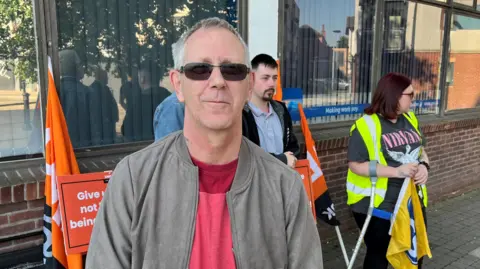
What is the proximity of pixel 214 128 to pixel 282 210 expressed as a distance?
36cm

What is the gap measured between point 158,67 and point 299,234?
9.06 feet

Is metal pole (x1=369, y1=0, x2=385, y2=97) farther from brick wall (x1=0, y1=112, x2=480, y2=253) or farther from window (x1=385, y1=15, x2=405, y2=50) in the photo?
brick wall (x1=0, y1=112, x2=480, y2=253)

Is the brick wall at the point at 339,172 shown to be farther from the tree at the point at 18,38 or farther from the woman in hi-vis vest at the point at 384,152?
the woman in hi-vis vest at the point at 384,152

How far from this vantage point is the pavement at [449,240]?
4.53 meters

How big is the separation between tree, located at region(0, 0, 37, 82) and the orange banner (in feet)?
3.35

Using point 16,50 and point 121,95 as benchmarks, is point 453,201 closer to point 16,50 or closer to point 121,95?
point 121,95

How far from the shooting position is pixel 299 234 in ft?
4.64

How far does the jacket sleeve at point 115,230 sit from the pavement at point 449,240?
3453 mm

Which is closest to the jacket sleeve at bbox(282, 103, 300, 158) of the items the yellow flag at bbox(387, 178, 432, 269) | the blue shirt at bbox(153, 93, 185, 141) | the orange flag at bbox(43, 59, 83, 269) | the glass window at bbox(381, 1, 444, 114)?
the yellow flag at bbox(387, 178, 432, 269)

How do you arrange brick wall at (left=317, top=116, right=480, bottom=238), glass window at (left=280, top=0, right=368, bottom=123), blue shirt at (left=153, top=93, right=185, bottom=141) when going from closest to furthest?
blue shirt at (left=153, top=93, right=185, bottom=141) < glass window at (left=280, top=0, right=368, bottom=123) < brick wall at (left=317, top=116, right=480, bottom=238)

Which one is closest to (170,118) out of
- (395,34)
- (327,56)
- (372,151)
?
(372,151)

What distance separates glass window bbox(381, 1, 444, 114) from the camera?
584 cm

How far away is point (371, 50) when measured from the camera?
18.3ft

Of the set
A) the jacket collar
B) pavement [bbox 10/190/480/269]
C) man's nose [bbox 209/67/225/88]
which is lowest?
pavement [bbox 10/190/480/269]
